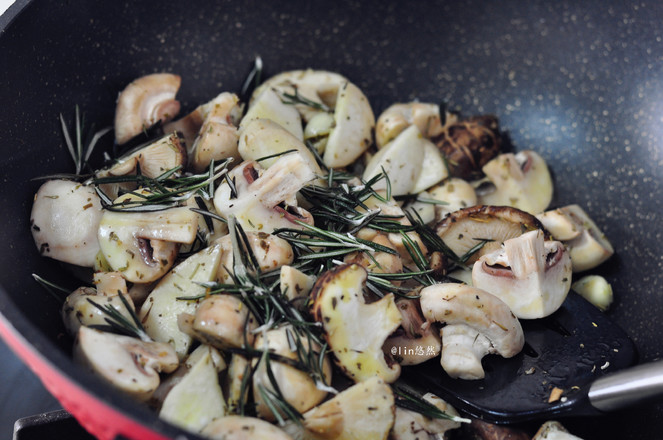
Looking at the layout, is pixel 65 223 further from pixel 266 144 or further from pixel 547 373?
Answer: pixel 547 373

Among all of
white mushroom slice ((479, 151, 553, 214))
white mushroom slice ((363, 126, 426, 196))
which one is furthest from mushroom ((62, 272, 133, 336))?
white mushroom slice ((479, 151, 553, 214))

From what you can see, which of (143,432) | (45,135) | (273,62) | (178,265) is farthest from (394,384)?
(273,62)

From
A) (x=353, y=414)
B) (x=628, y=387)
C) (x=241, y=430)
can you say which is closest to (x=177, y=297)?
(x=241, y=430)

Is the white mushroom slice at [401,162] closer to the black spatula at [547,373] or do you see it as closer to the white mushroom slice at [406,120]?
the white mushroom slice at [406,120]

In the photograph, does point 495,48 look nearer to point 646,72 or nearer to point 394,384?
point 646,72

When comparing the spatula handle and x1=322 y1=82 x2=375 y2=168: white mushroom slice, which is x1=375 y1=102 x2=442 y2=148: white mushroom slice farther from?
the spatula handle
